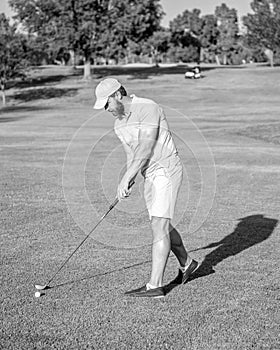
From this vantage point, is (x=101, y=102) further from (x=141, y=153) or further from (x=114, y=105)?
(x=141, y=153)

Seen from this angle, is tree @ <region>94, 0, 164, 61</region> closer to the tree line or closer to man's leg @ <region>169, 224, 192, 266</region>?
the tree line

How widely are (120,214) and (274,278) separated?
396 cm

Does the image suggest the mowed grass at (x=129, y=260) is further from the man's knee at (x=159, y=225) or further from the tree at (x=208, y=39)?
the tree at (x=208, y=39)

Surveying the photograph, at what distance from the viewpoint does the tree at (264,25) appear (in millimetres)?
80375

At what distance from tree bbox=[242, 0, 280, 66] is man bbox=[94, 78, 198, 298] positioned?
76.7 metres

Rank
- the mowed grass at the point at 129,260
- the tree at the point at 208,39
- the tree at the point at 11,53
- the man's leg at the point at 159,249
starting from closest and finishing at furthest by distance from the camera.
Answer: the mowed grass at the point at 129,260, the man's leg at the point at 159,249, the tree at the point at 11,53, the tree at the point at 208,39

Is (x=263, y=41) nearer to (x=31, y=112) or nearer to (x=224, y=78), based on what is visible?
(x=224, y=78)

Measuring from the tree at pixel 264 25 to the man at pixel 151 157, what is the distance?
76.7 meters

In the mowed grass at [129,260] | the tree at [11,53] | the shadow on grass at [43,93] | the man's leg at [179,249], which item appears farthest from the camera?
the shadow on grass at [43,93]

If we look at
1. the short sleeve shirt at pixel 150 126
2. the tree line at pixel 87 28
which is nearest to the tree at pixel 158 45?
the tree line at pixel 87 28

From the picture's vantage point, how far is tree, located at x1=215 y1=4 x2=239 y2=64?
136 meters

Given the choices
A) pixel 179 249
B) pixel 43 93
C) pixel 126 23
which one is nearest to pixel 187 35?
pixel 126 23

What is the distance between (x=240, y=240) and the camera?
9.06 meters

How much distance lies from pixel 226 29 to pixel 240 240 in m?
136
